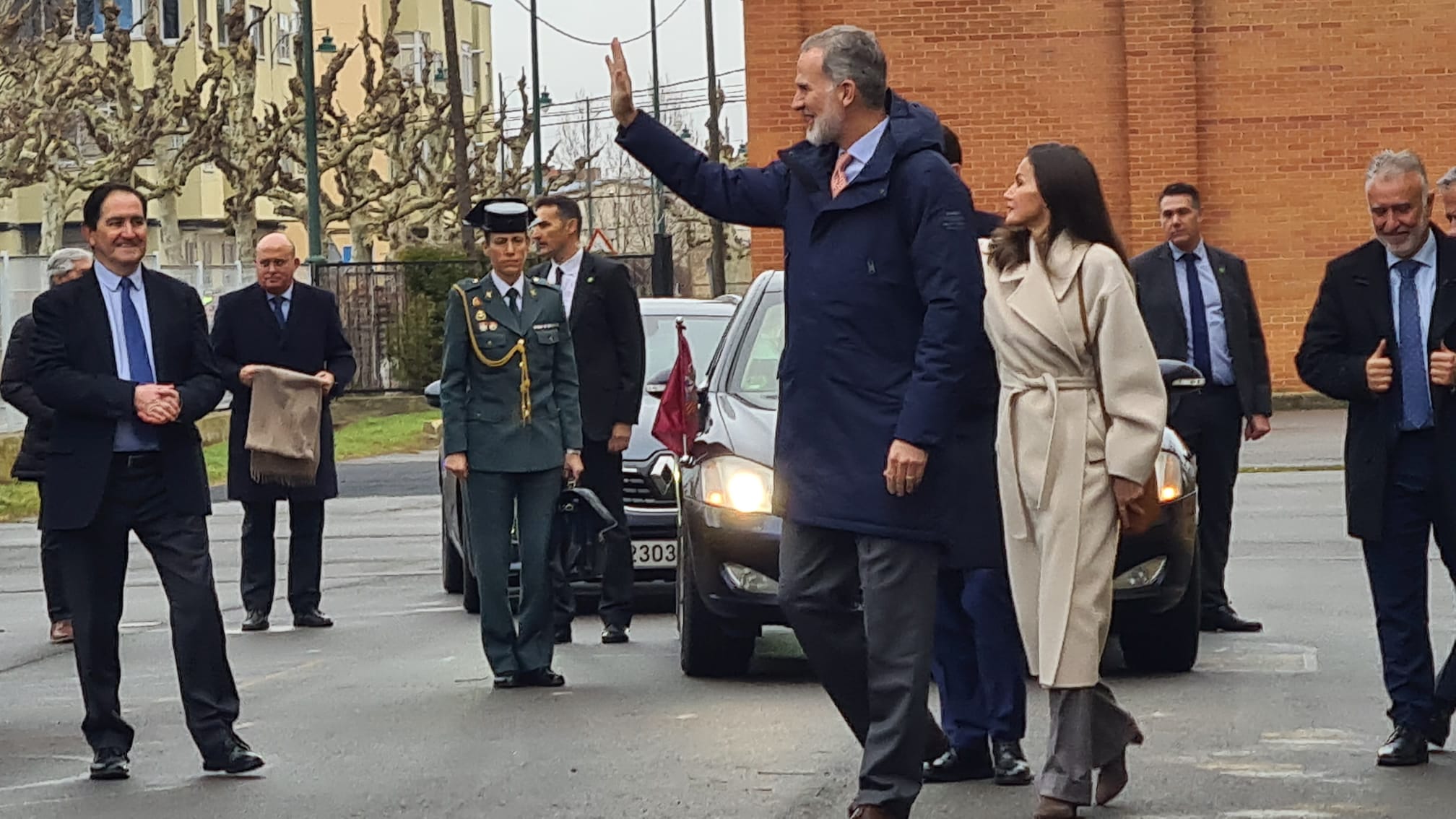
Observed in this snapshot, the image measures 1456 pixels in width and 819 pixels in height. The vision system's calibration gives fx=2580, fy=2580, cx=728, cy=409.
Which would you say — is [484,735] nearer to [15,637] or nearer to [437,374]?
[15,637]

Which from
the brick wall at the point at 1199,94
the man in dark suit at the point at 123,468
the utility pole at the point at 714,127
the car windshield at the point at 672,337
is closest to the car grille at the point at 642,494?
the car windshield at the point at 672,337

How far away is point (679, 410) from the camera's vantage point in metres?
10.3

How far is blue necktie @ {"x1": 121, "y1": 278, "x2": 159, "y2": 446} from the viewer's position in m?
8.19

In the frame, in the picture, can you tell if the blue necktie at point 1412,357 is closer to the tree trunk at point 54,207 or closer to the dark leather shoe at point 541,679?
the dark leather shoe at point 541,679

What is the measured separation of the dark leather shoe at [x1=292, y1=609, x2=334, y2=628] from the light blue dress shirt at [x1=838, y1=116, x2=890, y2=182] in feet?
22.5

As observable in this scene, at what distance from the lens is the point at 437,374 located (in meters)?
36.2

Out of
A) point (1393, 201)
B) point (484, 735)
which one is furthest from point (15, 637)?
point (1393, 201)

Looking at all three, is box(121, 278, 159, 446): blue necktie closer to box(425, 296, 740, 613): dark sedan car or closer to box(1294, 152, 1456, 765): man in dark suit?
box(425, 296, 740, 613): dark sedan car

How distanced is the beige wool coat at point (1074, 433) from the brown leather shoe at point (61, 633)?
7062 mm

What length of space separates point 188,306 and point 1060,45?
21.9 meters

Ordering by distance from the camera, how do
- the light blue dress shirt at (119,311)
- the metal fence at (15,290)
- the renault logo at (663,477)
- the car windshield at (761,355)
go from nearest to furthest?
the light blue dress shirt at (119,311) → the car windshield at (761,355) → the renault logo at (663,477) → the metal fence at (15,290)

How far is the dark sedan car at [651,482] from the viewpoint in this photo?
1241 cm

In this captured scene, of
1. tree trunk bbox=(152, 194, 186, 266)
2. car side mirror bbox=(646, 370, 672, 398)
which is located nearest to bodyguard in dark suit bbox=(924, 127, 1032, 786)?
car side mirror bbox=(646, 370, 672, 398)

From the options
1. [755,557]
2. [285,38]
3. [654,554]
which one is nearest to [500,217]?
[755,557]
